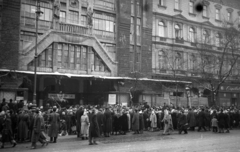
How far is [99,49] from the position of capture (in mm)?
33406

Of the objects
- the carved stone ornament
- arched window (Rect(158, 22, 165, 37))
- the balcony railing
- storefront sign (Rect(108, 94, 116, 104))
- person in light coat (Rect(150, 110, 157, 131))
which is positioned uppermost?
the carved stone ornament

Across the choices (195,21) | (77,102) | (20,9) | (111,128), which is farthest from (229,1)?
(111,128)

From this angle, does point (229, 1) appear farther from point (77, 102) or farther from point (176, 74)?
point (77, 102)

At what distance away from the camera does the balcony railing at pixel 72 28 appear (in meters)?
30.8

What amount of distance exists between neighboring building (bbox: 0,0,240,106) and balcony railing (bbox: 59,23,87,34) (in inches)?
0.8

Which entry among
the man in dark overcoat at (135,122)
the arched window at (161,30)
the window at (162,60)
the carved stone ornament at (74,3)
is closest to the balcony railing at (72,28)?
the carved stone ornament at (74,3)

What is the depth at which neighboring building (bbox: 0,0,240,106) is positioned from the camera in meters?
28.0

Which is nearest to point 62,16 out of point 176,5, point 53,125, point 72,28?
point 72,28

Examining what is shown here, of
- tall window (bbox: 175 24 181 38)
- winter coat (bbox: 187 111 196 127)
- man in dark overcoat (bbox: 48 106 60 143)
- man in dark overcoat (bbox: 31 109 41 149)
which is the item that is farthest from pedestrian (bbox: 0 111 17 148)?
tall window (bbox: 175 24 181 38)

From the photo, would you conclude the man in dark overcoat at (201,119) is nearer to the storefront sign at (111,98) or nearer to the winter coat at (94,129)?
the winter coat at (94,129)

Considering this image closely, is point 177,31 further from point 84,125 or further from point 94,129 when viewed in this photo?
point 94,129

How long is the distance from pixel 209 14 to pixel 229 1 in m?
5.33

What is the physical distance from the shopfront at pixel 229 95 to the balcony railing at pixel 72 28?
78.2ft

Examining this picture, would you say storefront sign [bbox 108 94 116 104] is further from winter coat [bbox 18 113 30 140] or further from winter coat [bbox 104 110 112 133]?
winter coat [bbox 18 113 30 140]
